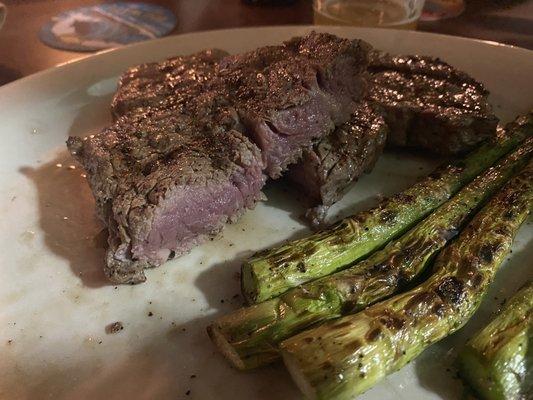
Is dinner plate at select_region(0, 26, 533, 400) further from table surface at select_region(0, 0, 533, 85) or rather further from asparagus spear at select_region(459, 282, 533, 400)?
table surface at select_region(0, 0, 533, 85)

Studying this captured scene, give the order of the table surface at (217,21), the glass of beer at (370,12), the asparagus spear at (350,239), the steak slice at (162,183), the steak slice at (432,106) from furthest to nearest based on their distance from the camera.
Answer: the table surface at (217,21), the glass of beer at (370,12), the steak slice at (432,106), the steak slice at (162,183), the asparagus spear at (350,239)

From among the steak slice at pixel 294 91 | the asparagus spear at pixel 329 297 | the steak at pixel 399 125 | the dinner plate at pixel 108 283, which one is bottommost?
the dinner plate at pixel 108 283

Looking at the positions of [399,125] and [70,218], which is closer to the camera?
[70,218]

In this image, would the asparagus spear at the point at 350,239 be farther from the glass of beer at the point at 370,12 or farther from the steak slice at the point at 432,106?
the glass of beer at the point at 370,12

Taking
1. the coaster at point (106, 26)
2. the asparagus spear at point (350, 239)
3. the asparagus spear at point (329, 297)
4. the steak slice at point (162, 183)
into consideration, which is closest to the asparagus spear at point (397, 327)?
the asparagus spear at point (329, 297)

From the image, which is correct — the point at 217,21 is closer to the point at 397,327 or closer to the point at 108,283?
the point at 108,283

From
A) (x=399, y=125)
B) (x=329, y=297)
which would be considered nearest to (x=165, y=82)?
(x=399, y=125)
